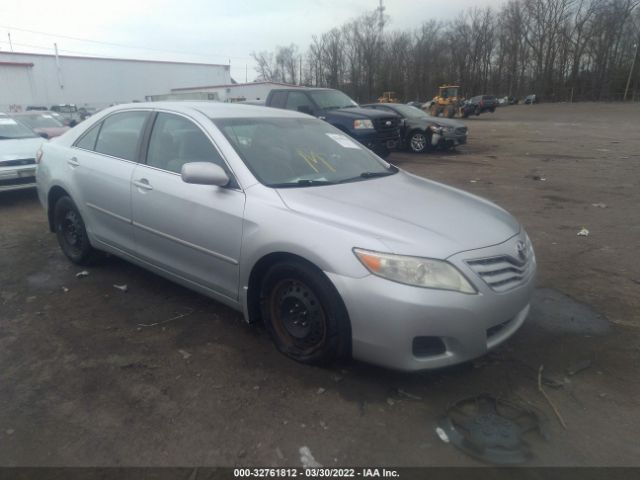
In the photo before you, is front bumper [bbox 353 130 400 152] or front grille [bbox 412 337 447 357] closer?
front grille [bbox 412 337 447 357]

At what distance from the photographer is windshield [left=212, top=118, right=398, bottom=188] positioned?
133 inches

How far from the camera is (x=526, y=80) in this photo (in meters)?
67.8

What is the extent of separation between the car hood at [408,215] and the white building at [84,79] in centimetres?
3991

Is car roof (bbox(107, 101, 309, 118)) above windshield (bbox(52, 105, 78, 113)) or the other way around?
above

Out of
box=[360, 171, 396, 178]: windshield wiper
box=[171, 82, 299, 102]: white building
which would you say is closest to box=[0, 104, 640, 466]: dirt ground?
box=[360, 171, 396, 178]: windshield wiper

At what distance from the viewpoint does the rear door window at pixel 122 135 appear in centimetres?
407

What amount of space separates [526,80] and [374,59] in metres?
22.0

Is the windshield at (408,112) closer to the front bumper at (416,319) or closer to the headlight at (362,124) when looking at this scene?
the headlight at (362,124)

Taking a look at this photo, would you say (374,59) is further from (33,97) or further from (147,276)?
(147,276)

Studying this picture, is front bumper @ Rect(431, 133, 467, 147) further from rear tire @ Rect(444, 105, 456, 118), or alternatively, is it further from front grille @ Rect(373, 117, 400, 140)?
rear tire @ Rect(444, 105, 456, 118)

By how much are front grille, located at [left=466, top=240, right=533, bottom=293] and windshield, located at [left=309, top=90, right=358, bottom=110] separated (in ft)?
32.4

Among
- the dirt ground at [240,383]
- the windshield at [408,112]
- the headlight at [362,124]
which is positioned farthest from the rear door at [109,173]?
the windshield at [408,112]

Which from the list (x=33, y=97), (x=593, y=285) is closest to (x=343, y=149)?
(x=593, y=285)

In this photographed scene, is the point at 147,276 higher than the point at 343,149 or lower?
lower
